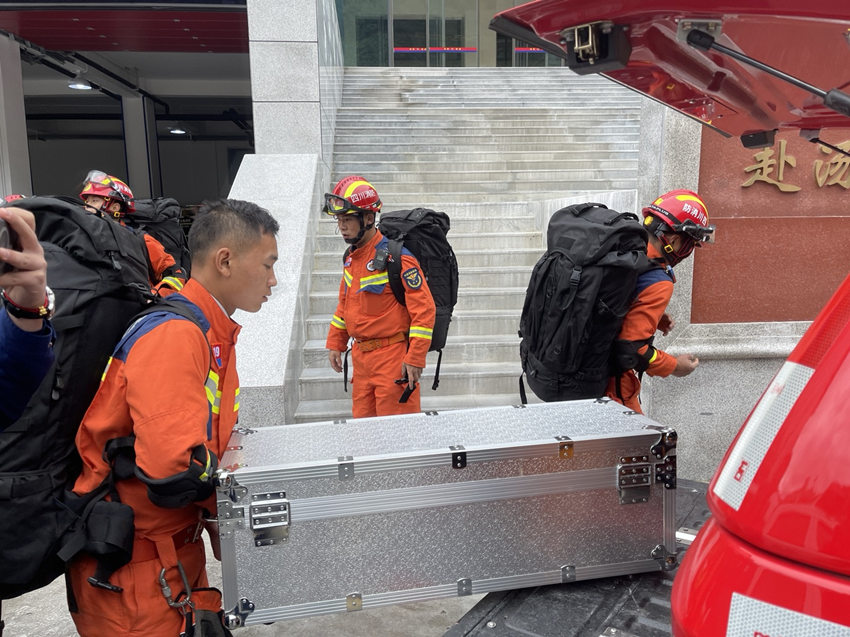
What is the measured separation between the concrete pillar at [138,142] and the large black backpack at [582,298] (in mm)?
18494

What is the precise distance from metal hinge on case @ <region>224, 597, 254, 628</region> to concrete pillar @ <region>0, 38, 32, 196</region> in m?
15.1

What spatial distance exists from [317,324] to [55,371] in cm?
428

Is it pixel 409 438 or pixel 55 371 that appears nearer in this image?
pixel 55 371

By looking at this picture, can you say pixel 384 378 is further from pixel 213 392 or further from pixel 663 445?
pixel 663 445

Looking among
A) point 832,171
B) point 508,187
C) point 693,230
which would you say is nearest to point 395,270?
point 693,230

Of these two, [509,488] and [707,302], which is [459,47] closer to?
[707,302]

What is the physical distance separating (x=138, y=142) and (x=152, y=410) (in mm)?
19600

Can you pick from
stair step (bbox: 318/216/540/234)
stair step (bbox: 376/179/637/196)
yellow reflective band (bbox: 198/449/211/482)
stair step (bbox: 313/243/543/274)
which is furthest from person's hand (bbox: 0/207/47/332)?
stair step (bbox: 376/179/637/196)

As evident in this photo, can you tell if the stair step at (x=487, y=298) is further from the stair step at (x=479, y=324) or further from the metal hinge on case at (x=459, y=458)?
the metal hinge on case at (x=459, y=458)

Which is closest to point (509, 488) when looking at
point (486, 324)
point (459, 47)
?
point (486, 324)

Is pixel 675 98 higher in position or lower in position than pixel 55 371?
higher

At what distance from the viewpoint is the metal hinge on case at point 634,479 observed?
2146 millimetres

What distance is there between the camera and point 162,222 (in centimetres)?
619

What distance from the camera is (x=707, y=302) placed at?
4828mm
